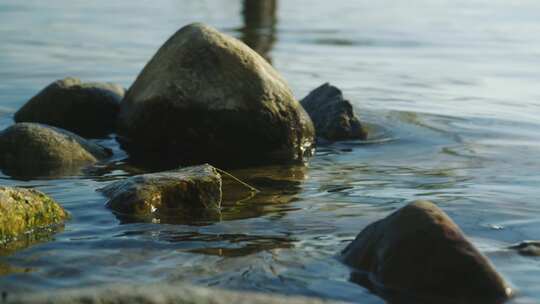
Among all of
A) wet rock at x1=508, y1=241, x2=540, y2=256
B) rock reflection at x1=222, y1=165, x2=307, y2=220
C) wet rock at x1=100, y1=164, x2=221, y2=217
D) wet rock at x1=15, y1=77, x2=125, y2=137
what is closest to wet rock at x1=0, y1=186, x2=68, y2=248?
wet rock at x1=100, y1=164, x2=221, y2=217

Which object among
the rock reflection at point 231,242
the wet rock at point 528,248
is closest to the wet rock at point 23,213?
the rock reflection at point 231,242

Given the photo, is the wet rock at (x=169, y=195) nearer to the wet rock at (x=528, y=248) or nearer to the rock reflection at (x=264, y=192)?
the rock reflection at (x=264, y=192)

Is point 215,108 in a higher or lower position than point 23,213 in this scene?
higher

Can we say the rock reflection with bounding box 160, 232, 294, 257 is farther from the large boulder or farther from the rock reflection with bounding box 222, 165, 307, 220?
the large boulder

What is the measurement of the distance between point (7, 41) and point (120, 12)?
459cm

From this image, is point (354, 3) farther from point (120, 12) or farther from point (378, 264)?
point (378, 264)

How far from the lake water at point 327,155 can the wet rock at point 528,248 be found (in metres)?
0.10

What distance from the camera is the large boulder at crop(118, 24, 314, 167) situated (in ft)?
24.9

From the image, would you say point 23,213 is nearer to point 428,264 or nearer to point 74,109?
point 428,264

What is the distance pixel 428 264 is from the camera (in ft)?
14.1

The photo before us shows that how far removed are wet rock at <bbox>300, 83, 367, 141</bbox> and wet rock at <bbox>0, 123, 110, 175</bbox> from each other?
220 centimetres

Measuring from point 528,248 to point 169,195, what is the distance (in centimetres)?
205

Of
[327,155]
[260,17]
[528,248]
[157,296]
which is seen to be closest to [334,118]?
[327,155]

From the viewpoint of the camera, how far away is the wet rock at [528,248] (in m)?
4.90
